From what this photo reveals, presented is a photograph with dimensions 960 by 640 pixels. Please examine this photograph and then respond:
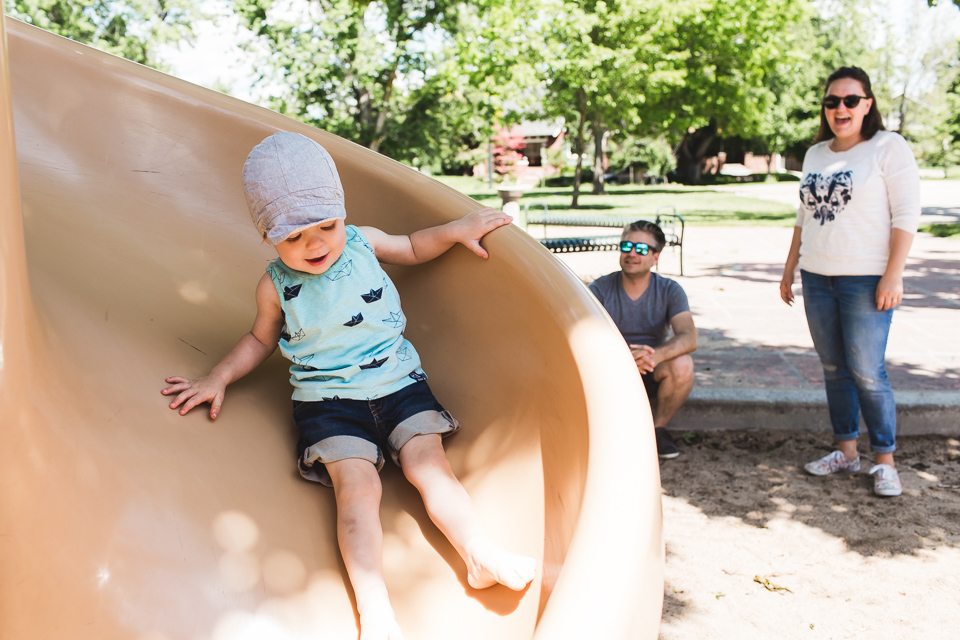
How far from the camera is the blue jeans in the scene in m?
2.73

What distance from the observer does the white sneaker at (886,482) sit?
2.80 m

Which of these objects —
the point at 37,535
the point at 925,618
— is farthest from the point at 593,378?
the point at 925,618

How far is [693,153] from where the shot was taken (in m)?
33.2

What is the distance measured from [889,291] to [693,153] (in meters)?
32.4

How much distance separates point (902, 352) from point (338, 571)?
4.06 meters

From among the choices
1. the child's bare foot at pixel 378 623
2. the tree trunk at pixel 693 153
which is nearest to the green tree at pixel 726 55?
the tree trunk at pixel 693 153

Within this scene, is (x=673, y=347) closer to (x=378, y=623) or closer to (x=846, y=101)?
(x=846, y=101)

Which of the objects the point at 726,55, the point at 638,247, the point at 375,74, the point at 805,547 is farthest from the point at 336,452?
the point at 726,55

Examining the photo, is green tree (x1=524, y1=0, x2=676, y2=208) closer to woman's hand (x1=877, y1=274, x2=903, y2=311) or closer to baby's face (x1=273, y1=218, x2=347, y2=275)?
woman's hand (x1=877, y1=274, x2=903, y2=311)

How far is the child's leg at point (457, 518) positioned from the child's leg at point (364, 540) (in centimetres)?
10

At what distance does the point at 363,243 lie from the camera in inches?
81.2

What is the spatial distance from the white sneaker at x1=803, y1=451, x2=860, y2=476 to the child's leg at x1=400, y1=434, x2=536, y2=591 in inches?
73.1

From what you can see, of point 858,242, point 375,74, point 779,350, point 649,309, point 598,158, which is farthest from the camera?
point 598,158

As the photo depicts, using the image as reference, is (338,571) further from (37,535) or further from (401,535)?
(37,535)
